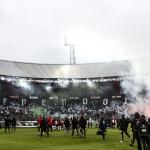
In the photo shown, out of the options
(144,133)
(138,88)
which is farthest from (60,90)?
(144,133)

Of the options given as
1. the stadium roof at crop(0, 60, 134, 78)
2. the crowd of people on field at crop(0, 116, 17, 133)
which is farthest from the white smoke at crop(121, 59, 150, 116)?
the crowd of people on field at crop(0, 116, 17, 133)

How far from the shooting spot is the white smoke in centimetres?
7588

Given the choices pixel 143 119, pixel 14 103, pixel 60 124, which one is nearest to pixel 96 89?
pixel 14 103

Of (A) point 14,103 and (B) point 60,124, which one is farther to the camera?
(A) point 14,103

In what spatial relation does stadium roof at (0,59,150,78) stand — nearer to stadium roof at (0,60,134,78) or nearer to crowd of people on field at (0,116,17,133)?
stadium roof at (0,60,134,78)

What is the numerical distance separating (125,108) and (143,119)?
57.2 m

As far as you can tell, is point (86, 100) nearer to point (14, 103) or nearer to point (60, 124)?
point (14, 103)

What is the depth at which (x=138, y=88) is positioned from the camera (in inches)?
3103

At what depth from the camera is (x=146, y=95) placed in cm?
7762

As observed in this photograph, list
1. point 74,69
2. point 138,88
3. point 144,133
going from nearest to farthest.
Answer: point 144,133 < point 138,88 < point 74,69

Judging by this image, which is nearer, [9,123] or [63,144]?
[63,144]

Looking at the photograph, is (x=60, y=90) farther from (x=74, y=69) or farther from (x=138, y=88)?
(x=138, y=88)

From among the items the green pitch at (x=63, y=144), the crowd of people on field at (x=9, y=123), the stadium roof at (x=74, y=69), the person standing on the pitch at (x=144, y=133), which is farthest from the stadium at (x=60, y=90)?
the person standing on the pitch at (x=144, y=133)

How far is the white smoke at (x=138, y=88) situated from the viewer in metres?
75.9
